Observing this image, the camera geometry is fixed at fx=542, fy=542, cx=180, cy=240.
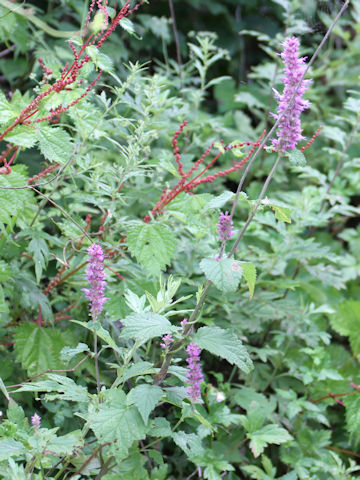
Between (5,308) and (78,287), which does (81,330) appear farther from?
(5,308)

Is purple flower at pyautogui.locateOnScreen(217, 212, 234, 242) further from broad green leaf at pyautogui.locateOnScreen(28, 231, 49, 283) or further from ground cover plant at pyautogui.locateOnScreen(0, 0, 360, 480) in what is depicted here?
broad green leaf at pyautogui.locateOnScreen(28, 231, 49, 283)

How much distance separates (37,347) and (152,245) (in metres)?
0.48

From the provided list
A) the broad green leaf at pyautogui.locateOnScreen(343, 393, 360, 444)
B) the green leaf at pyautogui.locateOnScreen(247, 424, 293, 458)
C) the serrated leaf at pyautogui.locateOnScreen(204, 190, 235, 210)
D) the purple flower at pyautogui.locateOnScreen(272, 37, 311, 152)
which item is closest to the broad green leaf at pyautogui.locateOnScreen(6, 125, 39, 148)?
the serrated leaf at pyautogui.locateOnScreen(204, 190, 235, 210)

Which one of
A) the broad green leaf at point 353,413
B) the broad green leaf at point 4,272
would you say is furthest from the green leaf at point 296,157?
the broad green leaf at point 353,413

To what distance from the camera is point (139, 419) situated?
1183 millimetres

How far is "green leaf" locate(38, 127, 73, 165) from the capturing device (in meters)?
1.41

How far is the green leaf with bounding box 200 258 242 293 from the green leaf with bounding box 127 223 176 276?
41 centimetres

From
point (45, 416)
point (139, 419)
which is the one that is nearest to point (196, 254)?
point (45, 416)

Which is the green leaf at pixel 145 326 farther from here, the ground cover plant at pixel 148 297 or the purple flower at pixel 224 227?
the purple flower at pixel 224 227

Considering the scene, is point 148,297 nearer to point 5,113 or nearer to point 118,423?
point 118,423

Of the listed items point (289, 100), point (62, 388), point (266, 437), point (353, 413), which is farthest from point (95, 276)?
point (353, 413)

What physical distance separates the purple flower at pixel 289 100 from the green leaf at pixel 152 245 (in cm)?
48

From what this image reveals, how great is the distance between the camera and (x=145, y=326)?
1161mm

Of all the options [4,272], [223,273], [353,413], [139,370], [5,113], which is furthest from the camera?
[353,413]
